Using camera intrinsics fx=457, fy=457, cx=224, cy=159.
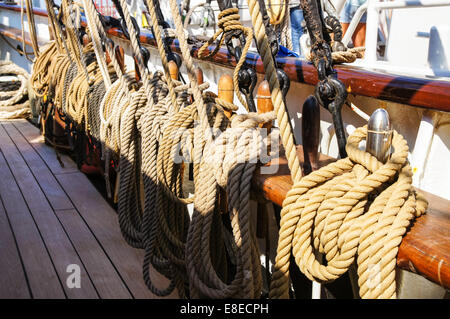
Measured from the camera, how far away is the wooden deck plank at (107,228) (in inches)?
79.0

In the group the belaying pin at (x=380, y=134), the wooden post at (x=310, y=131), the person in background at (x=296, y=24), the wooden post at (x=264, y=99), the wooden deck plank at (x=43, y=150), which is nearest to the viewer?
the belaying pin at (x=380, y=134)

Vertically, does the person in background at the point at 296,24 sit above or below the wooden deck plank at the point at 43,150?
above

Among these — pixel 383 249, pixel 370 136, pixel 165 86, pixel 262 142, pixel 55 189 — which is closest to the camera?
pixel 383 249

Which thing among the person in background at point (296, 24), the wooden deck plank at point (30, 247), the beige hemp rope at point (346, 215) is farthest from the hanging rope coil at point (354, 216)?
the person in background at point (296, 24)

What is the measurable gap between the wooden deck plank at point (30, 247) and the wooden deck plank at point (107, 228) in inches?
10.5

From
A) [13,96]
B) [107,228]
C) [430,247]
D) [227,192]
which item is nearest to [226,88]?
[227,192]

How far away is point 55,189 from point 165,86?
151 centimetres

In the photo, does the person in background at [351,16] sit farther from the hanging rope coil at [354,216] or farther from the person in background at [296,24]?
the hanging rope coil at [354,216]

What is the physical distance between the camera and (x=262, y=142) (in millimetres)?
1277

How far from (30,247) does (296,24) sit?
263 centimetres

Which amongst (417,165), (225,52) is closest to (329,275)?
(417,165)

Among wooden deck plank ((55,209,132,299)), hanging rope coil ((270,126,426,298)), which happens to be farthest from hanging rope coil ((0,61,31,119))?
hanging rope coil ((270,126,426,298))
